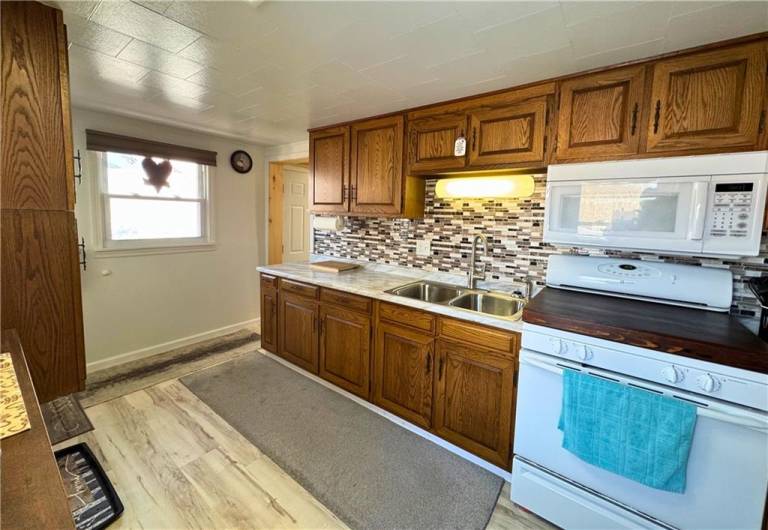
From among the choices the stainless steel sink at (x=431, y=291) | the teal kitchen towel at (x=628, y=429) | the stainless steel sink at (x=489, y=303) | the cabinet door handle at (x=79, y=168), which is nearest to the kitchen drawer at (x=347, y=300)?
the stainless steel sink at (x=431, y=291)

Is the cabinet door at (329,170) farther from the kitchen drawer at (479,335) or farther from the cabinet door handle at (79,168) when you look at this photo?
the cabinet door handle at (79,168)

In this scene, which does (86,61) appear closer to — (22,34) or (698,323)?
(22,34)

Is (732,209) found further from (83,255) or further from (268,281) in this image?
(83,255)

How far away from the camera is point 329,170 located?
9.87 ft

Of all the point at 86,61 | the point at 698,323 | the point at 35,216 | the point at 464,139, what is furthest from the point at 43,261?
the point at 698,323

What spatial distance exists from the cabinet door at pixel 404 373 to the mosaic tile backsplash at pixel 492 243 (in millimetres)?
689

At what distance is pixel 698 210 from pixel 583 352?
0.79 m

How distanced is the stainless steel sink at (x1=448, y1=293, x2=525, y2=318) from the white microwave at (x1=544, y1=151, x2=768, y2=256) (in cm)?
53

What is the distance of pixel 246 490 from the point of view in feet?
5.76

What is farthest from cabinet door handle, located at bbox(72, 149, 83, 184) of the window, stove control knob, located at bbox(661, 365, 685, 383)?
stove control knob, located at bbox(661, 365, 685, 383)

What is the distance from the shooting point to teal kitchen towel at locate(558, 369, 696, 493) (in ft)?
4.18

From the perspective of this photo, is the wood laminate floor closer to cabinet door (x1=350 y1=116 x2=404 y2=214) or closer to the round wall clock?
cabinet door (x1=350 y1=116 x2=404 y2=214)

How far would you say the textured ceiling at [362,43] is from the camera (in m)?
1.30

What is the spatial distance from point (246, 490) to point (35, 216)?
154cm
